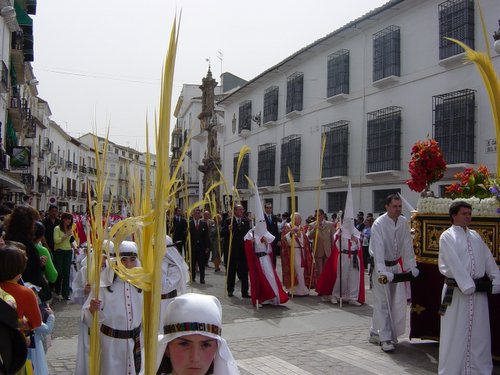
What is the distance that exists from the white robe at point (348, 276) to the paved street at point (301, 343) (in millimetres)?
393

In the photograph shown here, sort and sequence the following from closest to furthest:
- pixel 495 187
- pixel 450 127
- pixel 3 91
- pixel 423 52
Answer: pixel 495 187 < pixel 450 127 < pixel 423 52 < pixel 3 91

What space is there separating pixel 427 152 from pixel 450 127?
9558 mm

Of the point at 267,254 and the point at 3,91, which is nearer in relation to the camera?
the point at 267,254

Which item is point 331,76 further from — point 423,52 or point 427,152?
point 427,152

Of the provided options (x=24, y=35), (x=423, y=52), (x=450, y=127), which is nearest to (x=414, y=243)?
(x=450, y=127)

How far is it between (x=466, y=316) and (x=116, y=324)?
11.2 feet

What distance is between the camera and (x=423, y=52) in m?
17.5

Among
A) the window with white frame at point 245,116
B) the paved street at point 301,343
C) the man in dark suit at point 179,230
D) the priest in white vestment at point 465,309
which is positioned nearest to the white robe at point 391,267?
the paved street at point 301,343

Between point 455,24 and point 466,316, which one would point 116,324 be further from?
point 455,24

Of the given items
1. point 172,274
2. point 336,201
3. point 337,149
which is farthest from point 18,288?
point 336,201

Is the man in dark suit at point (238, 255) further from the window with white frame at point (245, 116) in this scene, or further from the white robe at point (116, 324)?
the window with white frame at point (245, 116)

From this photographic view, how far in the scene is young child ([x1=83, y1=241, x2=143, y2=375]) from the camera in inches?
178

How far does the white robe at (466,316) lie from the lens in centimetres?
539

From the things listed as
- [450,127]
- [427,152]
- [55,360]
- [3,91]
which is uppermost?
[3,91]
